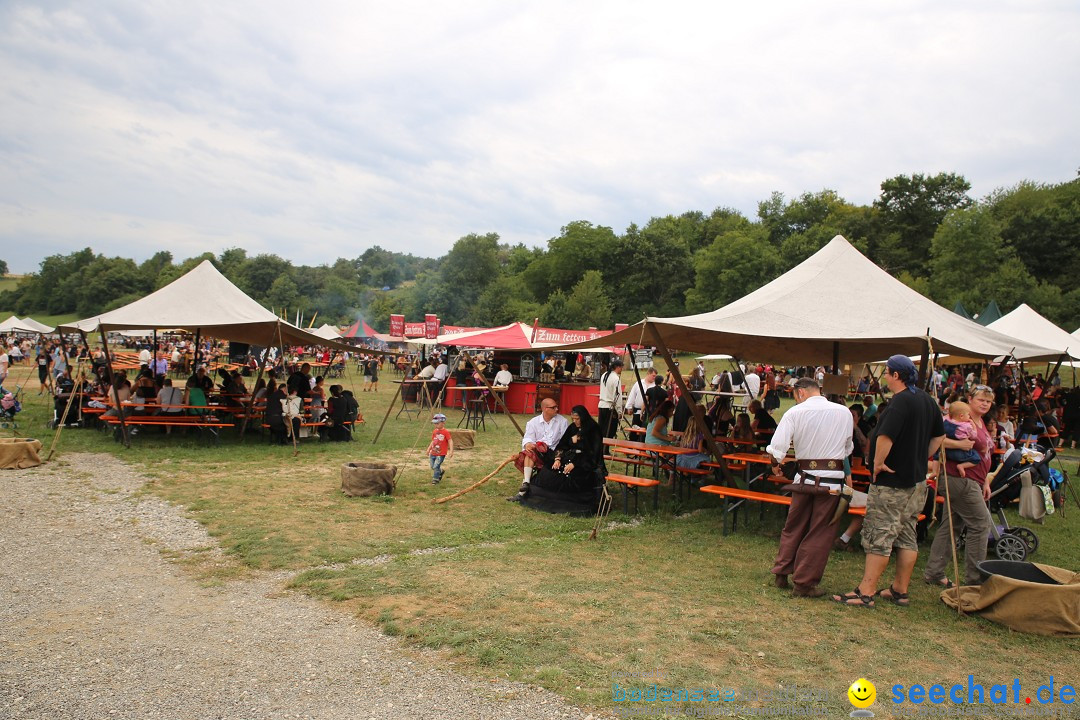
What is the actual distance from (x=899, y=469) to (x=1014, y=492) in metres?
3.98

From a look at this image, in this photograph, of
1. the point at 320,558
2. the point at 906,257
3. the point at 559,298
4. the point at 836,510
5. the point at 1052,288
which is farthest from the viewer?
the point at 559,298

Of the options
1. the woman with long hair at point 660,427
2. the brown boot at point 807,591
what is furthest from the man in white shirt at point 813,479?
the woman with long hair at point 660,427

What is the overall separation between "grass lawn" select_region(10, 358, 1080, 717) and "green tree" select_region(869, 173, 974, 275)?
2011 inches

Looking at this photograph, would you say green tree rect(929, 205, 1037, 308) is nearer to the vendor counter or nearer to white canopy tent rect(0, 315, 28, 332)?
the vendor counter

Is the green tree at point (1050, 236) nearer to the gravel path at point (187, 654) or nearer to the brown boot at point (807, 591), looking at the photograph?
the brown boot at point (807, 591)

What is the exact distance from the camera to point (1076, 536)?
24.5 ft

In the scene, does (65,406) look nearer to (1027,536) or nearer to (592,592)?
(592,592)

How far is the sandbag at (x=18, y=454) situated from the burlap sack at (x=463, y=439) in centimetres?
598

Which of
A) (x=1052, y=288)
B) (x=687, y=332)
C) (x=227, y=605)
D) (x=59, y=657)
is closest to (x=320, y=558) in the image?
(x=227, y=605)

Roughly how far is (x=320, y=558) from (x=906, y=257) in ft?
188

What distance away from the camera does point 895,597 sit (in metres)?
5.02

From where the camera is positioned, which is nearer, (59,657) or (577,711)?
(577,711)

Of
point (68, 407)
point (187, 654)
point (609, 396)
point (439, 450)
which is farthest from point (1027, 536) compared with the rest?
point (68, 407)

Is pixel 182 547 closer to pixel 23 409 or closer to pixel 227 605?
pixel 227 605
